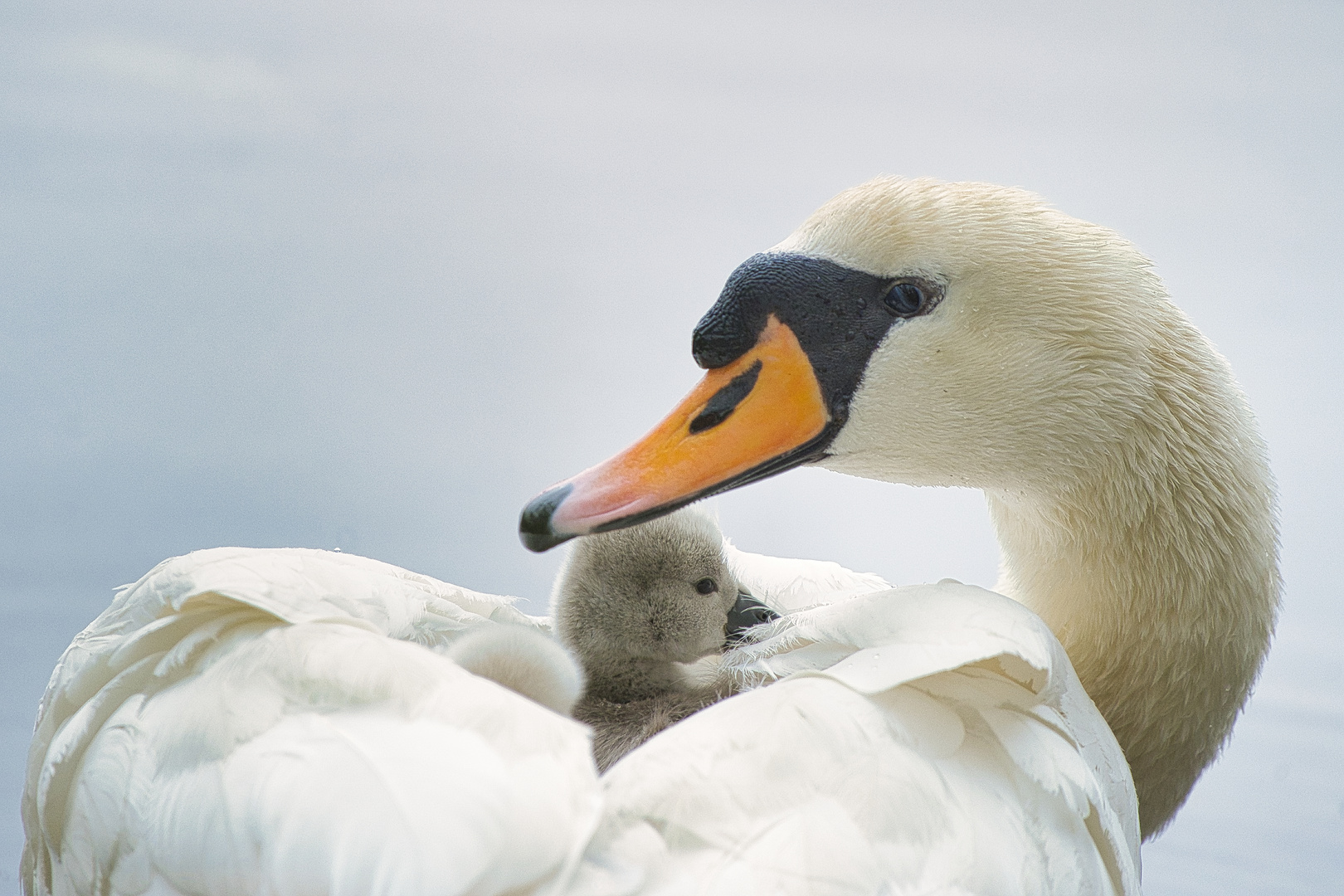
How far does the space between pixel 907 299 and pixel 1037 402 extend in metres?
0.13

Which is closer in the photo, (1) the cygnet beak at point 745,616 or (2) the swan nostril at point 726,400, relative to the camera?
(2) the swan nostril at point 726,400

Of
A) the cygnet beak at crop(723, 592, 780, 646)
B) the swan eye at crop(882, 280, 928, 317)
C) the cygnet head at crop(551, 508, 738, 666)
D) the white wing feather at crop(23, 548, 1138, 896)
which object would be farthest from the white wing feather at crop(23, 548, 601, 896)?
the swan eye at crop(882, 280, 928, 317)

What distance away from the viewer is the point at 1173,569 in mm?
1042

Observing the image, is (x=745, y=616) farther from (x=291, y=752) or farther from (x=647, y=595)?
(x=291, y=752)

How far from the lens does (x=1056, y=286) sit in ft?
3.33

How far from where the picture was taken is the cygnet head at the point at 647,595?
1.08 metres

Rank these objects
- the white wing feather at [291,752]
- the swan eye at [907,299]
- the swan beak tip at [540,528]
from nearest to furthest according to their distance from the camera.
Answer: the white wing feather at [291,752] < the swan beak tip at [540,528] < the swan eye at [907,299]

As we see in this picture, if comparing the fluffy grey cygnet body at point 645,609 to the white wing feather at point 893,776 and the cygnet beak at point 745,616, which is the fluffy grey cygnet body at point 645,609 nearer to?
the cygnet beak at point 745,616

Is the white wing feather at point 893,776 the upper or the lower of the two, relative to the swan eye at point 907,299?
lower

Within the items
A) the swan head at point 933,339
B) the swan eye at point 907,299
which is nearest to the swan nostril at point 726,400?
the swan head at point 933,339

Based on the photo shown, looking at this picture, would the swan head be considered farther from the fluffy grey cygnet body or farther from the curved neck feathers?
the fluffy grey cygnet body

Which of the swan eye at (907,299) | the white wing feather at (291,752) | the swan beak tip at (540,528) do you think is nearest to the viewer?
the white wing feather at (291,752)

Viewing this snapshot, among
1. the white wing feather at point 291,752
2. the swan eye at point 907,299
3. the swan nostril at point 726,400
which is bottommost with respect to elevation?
the white wing feather at point 291,752

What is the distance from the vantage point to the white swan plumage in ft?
2.11
